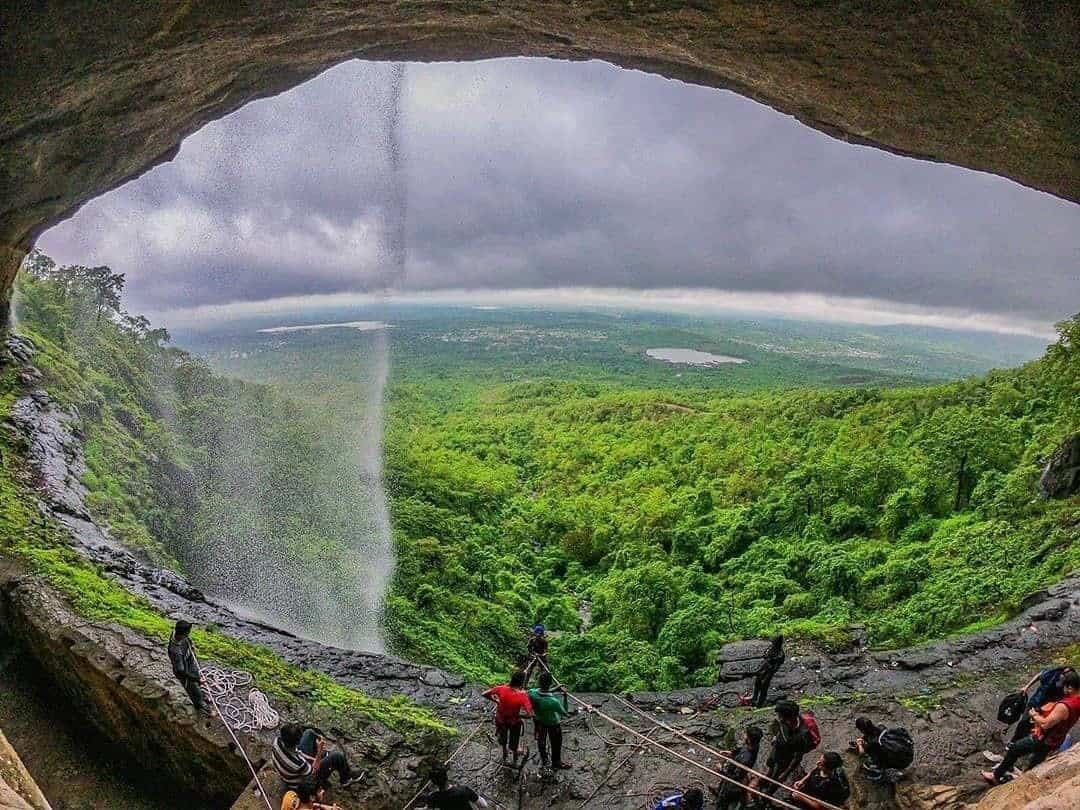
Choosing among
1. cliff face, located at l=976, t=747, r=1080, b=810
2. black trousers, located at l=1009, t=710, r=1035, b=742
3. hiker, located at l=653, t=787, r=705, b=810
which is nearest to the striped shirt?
hiker, located at l=653, t=787, r=705, b=810

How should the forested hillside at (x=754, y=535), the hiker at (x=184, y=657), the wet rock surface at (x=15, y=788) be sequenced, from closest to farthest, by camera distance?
the wet rock surface at (x=15, y=788), the hiker at (x=184, y=657), the forested hillside at (x=754, y=535)

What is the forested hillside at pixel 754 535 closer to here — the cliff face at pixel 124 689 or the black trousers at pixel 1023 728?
the black trousers at pixel 1023 728

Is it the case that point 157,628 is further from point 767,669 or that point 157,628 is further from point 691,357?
point 691,357

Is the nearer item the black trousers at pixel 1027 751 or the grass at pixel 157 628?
the black trousers at pixel 1027 751

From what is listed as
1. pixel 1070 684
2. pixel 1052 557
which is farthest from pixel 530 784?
pixel 1052 557

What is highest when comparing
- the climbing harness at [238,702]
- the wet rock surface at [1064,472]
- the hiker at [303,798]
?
the wet rock surface at [1064,472]

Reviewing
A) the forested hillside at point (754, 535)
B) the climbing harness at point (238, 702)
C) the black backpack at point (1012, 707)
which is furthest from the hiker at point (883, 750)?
the climbing harness at point (238, 702)

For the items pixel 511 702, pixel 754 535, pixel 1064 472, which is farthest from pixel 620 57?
pixel 754 535
